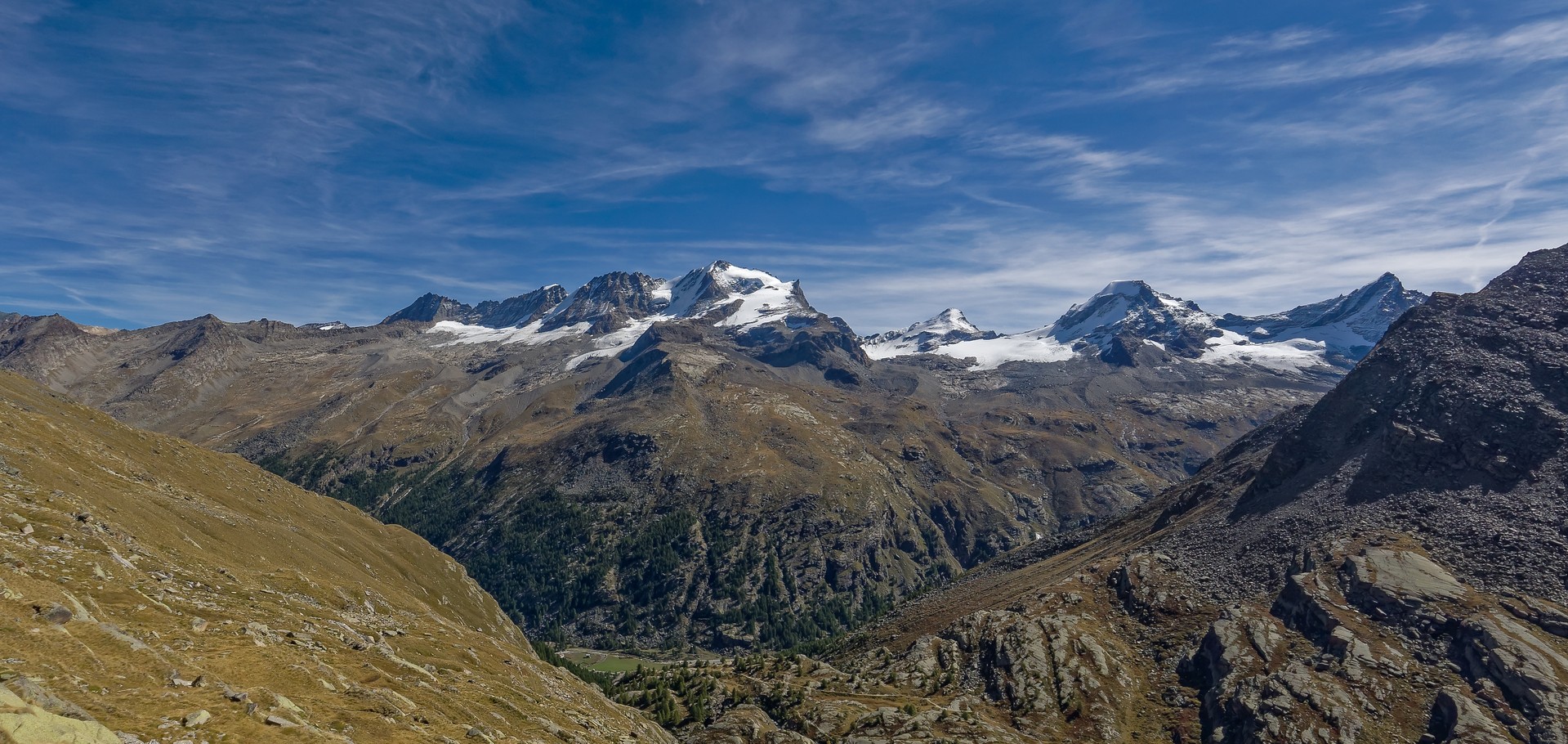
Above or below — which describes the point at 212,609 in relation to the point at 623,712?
above

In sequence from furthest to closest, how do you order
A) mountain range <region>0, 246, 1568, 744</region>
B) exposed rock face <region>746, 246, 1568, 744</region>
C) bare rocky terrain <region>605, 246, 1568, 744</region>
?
bare rocky terrain <region>605, 246, 1568, 744</region> → exposed rock face <region>746, 246, 1568, 744</region> → mountain range <region>0, 246, 1568, 744</region>

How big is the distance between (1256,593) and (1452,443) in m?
58.4

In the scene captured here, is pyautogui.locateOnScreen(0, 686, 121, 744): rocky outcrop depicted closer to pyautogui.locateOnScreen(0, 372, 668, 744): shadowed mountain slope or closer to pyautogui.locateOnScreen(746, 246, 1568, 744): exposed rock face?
pyautogui.locateOnScreen(0, 372, 668, 744): shadowed mountain slope

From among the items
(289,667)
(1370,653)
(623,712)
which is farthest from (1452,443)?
(289,667)

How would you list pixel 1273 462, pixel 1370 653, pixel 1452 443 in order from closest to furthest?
pixel 1370 653
pixel 1452 443
pixel 1273 462

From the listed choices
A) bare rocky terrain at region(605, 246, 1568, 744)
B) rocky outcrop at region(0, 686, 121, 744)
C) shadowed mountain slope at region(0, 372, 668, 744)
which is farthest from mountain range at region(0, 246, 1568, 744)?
bare rocky terrain at region(605, 246, 1568, 744)

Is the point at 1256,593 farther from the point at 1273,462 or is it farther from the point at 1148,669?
the point at 1273,462

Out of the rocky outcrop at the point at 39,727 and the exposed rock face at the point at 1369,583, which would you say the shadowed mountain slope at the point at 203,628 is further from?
the exposed rock face at the point at 1369,583

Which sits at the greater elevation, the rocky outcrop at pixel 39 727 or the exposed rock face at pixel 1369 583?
the rocky outcrop at pixel 39 727

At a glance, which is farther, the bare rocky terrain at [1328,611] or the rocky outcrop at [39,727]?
the bare rocky terrain at [1328,611]

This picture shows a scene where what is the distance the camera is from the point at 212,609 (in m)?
53.8

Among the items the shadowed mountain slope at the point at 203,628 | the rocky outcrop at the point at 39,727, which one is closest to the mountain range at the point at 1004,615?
the rocky outcrop at the point at 39,727

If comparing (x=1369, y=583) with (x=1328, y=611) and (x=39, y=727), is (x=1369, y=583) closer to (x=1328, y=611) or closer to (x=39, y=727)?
(x=1328, y=611)

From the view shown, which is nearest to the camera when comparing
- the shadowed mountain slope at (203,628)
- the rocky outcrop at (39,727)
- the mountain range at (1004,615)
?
the rocky outcrop at (39,727)
